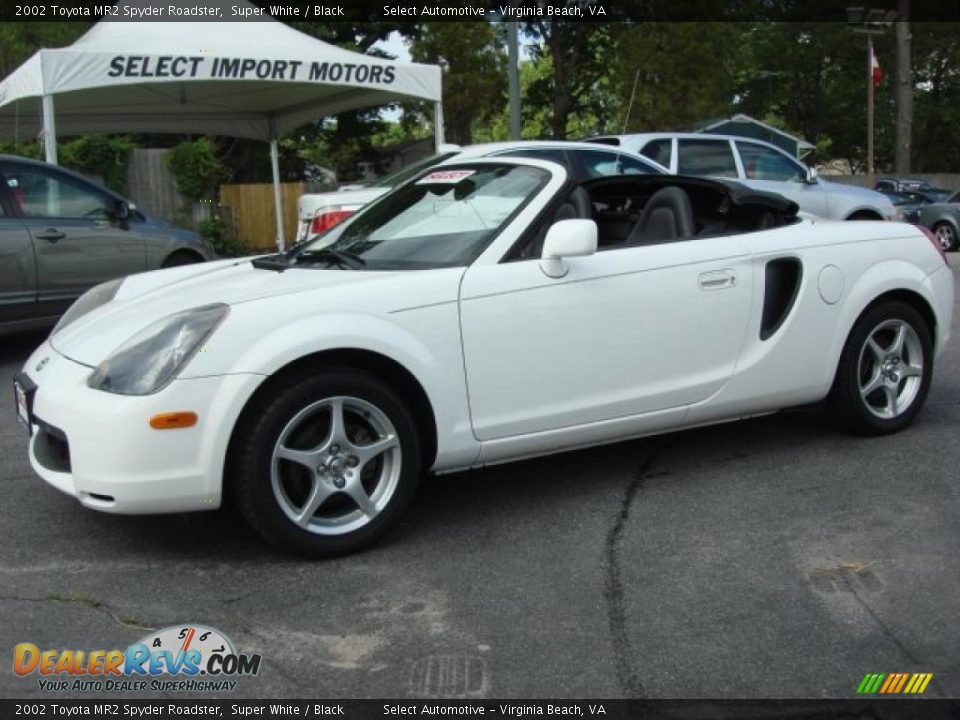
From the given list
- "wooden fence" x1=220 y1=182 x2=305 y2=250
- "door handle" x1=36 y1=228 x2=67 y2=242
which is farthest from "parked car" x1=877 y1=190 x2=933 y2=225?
"door handle" x1=36 y1=228 x2=67 y2=242

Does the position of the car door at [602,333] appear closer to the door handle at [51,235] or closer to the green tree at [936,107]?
the door handle at [51,235]

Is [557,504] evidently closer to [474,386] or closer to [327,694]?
[474,386]

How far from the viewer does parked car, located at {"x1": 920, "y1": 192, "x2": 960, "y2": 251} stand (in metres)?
18.8

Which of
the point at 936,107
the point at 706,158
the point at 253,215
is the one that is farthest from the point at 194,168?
the point at 936,107

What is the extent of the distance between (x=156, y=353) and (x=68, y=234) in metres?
5.05

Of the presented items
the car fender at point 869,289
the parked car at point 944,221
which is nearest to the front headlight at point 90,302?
the car fender at point 869,289

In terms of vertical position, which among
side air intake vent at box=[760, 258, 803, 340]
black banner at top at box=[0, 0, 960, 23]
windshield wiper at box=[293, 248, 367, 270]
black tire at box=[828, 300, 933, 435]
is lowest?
black tire at box=[828, 300, 933, 435]

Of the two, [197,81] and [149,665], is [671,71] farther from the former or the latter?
[149,665]

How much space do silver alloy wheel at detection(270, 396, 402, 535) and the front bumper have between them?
22 centimetres

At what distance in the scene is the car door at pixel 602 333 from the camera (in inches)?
153

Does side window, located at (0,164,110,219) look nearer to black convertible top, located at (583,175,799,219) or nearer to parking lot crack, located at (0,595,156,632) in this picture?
black convertible top, located at (583,175,799,219)

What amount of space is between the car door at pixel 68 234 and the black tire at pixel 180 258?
27cm

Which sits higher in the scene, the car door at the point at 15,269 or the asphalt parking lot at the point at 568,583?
the car door at the point at 15,269

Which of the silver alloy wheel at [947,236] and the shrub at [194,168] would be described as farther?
the silver alloy wheel at [947,236]
